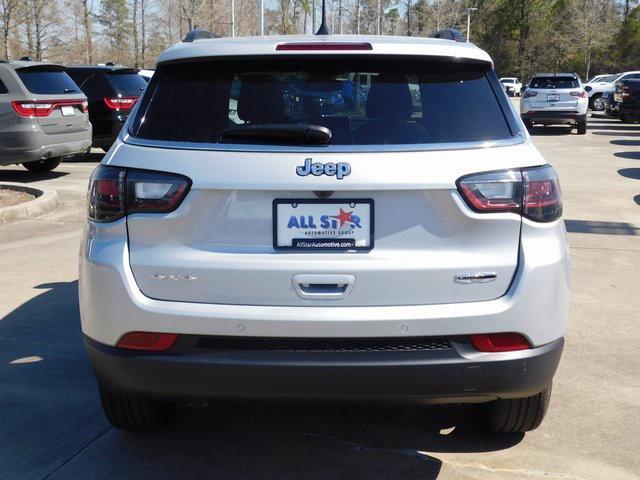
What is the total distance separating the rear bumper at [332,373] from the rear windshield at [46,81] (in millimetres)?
9663

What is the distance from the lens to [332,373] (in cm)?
262

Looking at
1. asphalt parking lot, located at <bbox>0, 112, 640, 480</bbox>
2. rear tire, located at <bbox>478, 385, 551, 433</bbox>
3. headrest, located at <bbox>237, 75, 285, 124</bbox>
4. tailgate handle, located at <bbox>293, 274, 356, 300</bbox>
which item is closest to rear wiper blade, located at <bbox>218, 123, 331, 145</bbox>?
headrest, located at <bbox>237, 75, 285, 124</bbox>

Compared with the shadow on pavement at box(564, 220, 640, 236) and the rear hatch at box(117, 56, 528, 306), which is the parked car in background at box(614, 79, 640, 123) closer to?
the shadow on pavement at box(564, 220, 640, 236)

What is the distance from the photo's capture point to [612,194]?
10805 millimetres

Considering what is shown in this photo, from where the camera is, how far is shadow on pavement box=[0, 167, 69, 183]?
11.9 metres

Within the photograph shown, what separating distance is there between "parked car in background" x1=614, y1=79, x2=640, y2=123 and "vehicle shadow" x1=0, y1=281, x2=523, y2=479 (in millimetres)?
22863

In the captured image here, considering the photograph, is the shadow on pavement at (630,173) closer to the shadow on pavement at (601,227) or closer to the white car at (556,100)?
the shadow on pavement at (601,227)

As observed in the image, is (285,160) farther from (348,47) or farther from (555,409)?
(555,409)

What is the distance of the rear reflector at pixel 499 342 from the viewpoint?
2680mm

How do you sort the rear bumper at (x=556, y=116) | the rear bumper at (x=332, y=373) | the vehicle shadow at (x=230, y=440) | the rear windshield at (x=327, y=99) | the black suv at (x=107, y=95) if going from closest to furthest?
1. the rear bumper at (x=332, y=373)
2. the rear windshield at (x=327, y=99)
3. the vehicle shadow at (x=230, y=440)
4. the black suv at (x=107, y=95)
5. the rear bumper at (x=556, y=116)

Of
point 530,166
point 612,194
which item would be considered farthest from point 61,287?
point 612,194

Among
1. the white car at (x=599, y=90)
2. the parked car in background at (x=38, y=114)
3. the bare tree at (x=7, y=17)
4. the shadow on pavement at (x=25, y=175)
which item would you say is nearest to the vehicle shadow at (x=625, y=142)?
the white car at (x=599, y=90)

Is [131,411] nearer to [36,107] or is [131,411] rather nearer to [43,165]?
[36,107]

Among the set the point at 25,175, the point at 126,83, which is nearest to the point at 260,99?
the point at 25,175
